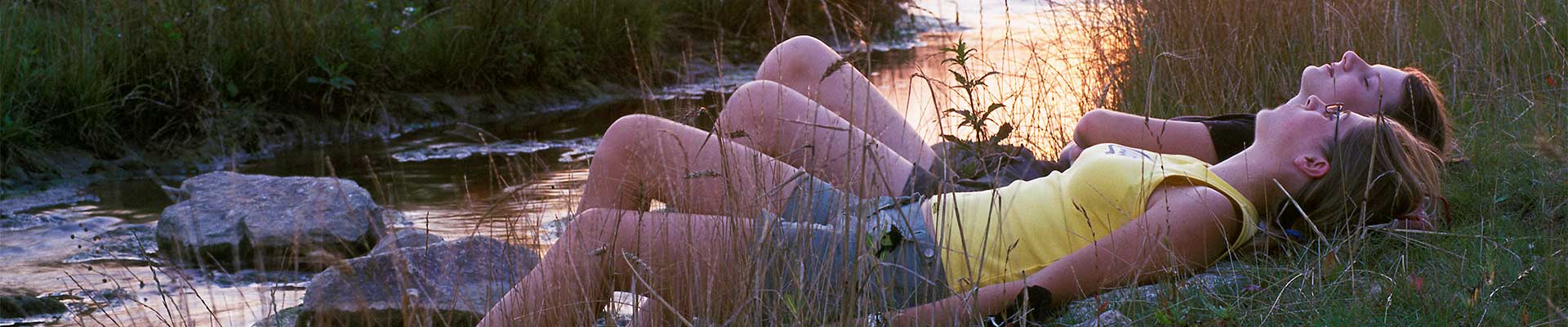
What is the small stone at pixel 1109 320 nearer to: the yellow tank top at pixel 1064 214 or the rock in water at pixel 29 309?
the yellow tank top at pixel 1064 214

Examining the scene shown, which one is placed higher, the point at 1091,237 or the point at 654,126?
the point at 654,126

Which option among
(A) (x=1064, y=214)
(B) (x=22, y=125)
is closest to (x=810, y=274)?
(A) (x=1064, y=214)

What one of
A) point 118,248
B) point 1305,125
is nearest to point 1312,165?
point 1305,125

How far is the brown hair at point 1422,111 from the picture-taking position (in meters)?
2.76

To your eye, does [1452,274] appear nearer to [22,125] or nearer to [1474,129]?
[1474,129]

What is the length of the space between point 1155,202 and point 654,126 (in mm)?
828

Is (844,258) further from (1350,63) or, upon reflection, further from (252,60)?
(252,60)

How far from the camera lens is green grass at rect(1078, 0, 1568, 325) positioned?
199cm

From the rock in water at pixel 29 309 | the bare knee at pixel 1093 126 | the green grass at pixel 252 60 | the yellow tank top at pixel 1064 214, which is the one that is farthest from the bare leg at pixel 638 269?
the green grass at pixel 252 60

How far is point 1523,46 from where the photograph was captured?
3.92 metres

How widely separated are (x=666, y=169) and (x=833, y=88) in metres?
0.88

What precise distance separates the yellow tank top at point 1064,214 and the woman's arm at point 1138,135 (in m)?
0.54

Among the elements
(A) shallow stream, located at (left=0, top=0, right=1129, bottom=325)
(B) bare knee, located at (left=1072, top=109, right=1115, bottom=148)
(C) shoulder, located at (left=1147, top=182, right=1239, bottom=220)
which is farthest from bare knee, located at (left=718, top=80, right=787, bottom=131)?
(C) shoulder, located at (left=1147, top=182, right=1239, bottom=220)

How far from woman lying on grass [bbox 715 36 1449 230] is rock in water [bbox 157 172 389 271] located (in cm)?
148
